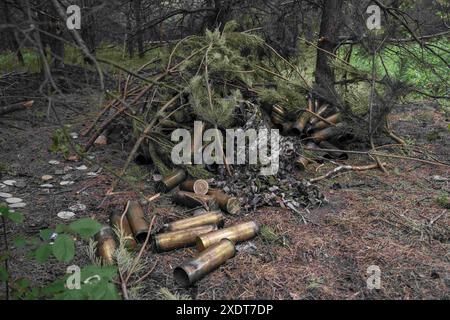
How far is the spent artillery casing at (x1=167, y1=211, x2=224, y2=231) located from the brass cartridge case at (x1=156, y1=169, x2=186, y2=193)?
75cm

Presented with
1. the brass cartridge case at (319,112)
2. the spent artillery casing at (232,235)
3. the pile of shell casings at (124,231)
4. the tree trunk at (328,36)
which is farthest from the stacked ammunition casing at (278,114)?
the pile of shell casings at (124,231)

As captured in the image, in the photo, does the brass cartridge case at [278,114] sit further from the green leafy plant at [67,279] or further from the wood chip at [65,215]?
the green leafy plant at [67,279]

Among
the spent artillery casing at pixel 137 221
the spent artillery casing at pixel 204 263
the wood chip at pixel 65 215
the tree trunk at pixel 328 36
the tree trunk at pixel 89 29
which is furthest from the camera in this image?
the tree trunk at pixel 89 29

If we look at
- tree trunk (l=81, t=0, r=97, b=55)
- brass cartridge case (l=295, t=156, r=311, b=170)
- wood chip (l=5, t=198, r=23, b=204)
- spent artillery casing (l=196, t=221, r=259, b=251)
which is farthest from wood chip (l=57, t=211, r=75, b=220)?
tree trunk (l=81, t=0, r=97, b=55)

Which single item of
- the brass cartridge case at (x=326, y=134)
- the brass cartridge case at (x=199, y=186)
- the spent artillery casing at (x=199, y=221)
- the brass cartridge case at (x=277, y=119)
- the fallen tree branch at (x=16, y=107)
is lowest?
the spent artillery casing at (x=199, y=221)

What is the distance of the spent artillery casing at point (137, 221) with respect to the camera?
3.23 metres

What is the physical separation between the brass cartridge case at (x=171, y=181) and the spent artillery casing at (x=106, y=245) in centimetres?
96

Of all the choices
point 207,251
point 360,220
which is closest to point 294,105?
point 360,220

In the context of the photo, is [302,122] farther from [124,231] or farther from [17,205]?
[17,205]

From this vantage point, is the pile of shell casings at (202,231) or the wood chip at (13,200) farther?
the wood chip at (13,200)

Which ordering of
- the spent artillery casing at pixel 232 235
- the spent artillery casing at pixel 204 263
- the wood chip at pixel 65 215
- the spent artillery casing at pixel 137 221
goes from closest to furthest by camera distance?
the spent artillery casing at pixel 204 263, the spent artillery casing at pixel 232 235, the spent artillery casing at pixel 137 221, the wood chip at pixel 65 215

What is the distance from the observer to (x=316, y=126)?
513 centimetres
